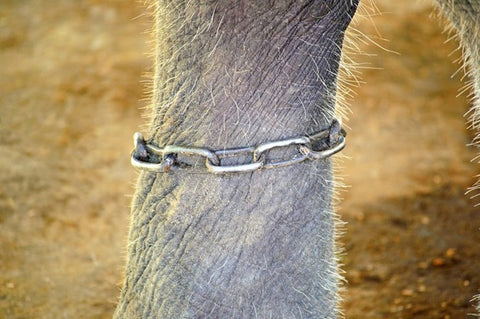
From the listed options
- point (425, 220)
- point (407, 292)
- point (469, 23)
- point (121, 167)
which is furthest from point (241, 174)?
point (121, 167)

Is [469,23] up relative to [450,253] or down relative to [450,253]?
up

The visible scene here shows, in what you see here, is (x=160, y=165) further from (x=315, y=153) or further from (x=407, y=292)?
(x=407, y=292)

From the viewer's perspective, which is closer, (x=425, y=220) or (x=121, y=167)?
(x=425, y=220)

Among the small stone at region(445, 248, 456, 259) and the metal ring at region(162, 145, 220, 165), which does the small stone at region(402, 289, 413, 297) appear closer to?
the small stone at region(445, 248, 456, 259)

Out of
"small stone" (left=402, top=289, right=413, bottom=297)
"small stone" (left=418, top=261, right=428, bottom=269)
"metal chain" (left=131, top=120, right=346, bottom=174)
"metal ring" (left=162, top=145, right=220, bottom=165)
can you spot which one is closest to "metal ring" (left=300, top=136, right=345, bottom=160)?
"metal chain" (left=131, top=120, right=346, bottom=174)

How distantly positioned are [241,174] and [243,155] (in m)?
0.04

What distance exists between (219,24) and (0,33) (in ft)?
8.79

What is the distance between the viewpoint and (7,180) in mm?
2648

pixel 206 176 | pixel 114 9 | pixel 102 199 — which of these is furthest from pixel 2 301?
pixel 114 9

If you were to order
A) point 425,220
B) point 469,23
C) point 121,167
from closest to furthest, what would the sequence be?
point 469,23
point 425,220
point 121,167

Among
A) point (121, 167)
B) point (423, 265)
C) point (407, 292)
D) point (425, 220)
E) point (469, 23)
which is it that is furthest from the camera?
point (121, 167)

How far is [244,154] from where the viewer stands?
1340mm

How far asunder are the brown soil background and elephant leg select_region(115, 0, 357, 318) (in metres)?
0.32

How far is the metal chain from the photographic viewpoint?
1.33 metres
